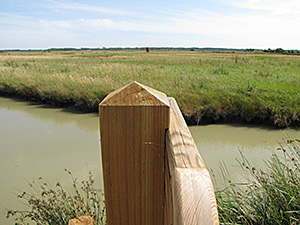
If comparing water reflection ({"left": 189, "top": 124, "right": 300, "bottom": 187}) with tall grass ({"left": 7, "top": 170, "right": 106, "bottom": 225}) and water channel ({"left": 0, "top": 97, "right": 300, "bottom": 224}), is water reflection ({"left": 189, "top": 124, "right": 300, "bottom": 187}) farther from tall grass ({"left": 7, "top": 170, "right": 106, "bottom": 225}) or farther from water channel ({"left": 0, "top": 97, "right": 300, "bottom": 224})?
tall grass ({"left": 7, "top": 170, "right": 106, "bottom": 225})

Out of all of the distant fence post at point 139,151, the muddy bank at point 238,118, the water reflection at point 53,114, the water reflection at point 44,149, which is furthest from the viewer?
the water reflection at point 53,114

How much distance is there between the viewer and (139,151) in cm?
78

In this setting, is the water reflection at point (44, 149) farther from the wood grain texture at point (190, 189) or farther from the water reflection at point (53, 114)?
the wood grain texture at point (190, 189)

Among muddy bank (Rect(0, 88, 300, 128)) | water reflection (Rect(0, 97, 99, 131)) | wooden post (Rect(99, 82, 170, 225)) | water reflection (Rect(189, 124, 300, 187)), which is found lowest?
water reflection (Rect(0, 97, 99, 131))

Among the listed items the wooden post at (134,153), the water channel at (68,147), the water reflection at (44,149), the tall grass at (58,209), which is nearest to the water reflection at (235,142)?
the water channel at (68,147)

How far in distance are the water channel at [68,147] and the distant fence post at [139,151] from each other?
249 cm

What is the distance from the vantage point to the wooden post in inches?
29.4

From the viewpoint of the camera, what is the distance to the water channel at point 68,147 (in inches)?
164

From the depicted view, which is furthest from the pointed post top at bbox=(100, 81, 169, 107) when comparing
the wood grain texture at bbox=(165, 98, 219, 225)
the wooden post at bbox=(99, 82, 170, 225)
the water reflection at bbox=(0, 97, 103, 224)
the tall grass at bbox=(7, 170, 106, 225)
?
the water reflection at bbox=(0, 97, 103, 224)

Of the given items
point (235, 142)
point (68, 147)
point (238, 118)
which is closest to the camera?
point (68, 147)

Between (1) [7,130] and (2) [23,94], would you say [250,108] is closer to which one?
(1) [7,130]

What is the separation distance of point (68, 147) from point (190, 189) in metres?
5.34

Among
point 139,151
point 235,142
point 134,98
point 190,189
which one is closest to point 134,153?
point 139,151

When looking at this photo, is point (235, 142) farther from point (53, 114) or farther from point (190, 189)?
point (53, 114)
